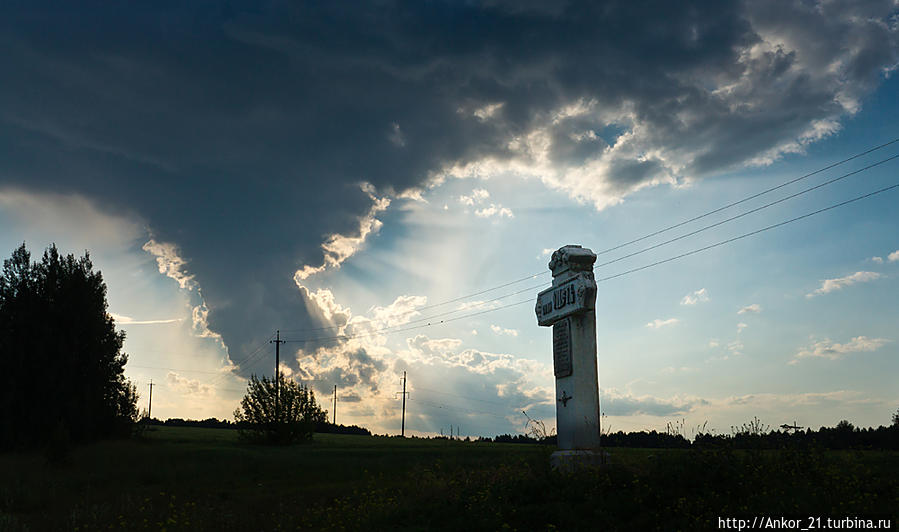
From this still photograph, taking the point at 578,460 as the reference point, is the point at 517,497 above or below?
below

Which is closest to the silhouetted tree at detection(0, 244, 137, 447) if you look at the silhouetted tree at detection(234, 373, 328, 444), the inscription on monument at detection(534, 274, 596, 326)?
the silhouetted tree at detection(234, 373, 328, 444)

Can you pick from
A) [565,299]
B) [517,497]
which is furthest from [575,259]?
A: [517,497]

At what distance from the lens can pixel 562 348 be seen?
61.1 ft

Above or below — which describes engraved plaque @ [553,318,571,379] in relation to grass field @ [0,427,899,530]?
above

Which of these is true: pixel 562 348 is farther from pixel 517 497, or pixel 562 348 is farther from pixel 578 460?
pixel 517 497

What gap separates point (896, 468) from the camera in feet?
50.3

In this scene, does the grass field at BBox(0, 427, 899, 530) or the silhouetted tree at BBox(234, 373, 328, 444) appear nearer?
the grass field at BBox(0, 427, 899, 530)

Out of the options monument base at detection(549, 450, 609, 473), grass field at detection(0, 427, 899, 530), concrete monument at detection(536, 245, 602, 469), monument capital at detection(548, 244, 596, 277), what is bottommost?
grass field at detection(0, 427, 899, 530)

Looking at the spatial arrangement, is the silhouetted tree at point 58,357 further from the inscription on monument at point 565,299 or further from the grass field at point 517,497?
the inscription on monument at point 565,299

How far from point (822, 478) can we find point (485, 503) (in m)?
7.26

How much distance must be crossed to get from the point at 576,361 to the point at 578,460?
2.69 meters

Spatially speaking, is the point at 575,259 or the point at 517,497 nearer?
the point at 517,497

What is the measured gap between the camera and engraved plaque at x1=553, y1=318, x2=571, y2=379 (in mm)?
18248

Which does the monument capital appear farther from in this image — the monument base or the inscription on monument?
the monument base
